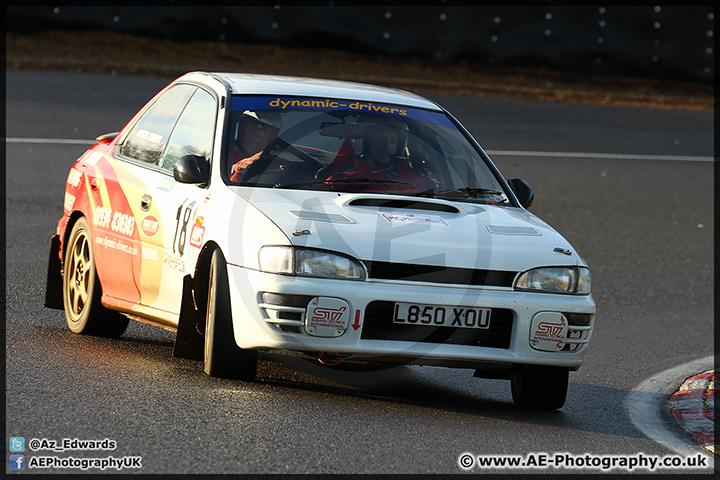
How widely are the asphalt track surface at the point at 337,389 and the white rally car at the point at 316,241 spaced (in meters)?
0.26

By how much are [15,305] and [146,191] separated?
5.33 ft

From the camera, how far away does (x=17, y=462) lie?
172 inches

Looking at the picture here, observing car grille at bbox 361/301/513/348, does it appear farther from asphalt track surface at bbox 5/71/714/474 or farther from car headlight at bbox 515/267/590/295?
asphalt track surface at bbox 5/71/714/474

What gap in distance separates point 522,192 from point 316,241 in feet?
6.18

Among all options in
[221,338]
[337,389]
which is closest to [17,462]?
[221,338]

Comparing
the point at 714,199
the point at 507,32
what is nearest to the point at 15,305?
the point at 714,199

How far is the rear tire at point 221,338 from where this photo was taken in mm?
5461

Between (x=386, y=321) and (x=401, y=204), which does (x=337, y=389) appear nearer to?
(x=386, y=321)

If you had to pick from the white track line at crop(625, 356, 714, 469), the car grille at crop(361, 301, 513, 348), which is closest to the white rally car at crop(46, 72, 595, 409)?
the car grille at crop(361, 301, 513, 348)

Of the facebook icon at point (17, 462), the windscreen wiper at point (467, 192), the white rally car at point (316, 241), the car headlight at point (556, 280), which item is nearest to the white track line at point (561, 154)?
the white rally car at point (316, 241)

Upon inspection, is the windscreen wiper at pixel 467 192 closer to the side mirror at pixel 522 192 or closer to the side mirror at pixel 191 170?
the side mirror at pixel 522 192

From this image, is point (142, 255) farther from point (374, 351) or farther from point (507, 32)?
point (507, 32)

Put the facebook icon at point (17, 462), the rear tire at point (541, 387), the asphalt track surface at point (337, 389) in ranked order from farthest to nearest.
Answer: the rear tire at point (541, 387)
the asphalt track surface at point (337, 389)
the facebook icon at point (17, 462)

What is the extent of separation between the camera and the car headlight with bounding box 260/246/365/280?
17.3 ft
